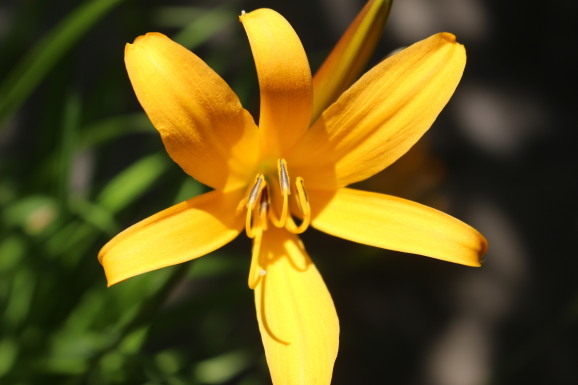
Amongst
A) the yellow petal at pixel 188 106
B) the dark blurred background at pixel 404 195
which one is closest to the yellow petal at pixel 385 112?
the yellow petal at pixel 188 106

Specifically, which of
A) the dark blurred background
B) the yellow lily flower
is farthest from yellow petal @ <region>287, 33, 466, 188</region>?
the dark blurred background

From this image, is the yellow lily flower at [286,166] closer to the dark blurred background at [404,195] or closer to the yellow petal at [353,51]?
the yellow petal at [353,51]

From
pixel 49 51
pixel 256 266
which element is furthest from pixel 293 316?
pixel 49 51

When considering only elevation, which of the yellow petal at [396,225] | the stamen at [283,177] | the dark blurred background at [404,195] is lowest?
the dark blurred background at [404,195]

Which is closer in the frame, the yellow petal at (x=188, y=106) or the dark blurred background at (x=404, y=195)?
the yellow petal at (x=188, y=106)

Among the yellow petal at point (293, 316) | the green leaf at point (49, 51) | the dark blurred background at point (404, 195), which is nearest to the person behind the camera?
the yellow petal at point (293, 316)

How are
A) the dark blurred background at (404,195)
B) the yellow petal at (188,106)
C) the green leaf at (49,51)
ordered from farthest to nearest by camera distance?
the dark blurred background at (404,195) → the green leaf at (49,51) → the yellow petal at (188,106)
